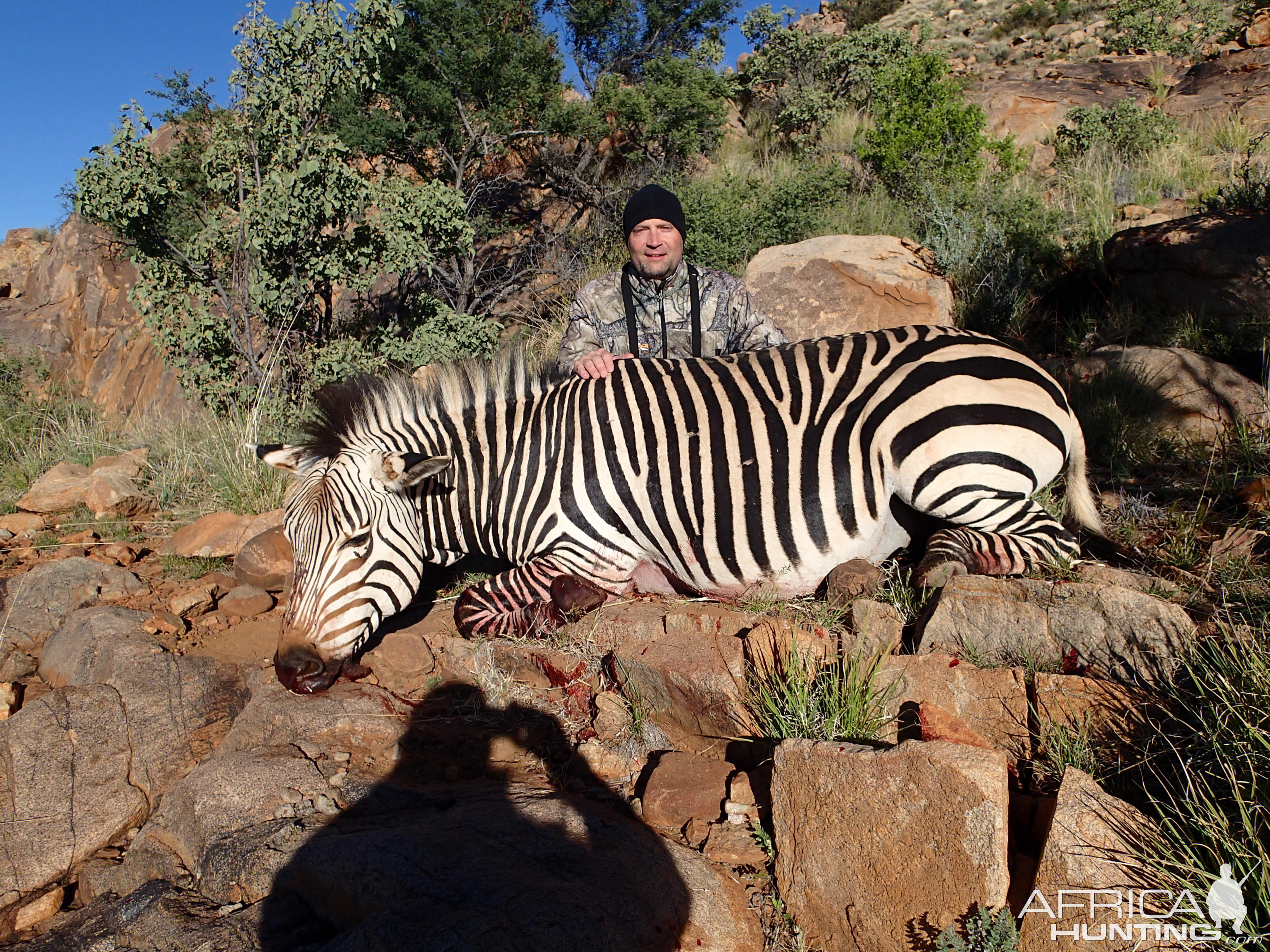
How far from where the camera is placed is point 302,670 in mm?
3197

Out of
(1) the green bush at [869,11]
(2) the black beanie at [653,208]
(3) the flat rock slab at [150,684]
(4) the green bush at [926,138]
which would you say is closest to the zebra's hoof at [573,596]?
(3) the flat rock slab at [150,684]

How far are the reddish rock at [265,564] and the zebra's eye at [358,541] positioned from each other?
4.61 feet

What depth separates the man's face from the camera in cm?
514

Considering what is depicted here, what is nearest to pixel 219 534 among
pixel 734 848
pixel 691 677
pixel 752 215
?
pixel 691 677

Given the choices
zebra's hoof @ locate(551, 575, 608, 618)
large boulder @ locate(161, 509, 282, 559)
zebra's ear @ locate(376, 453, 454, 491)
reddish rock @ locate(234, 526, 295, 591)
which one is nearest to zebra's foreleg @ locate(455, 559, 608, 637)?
zebra's hoof @ locate(551, 575, 608, 618)

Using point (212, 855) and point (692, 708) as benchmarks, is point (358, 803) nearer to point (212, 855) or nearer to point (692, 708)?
point (212, 855)

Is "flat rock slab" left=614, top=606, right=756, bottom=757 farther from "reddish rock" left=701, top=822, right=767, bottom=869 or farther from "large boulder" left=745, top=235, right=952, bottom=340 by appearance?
"large boulder" left=745, top=235, right=952, bottom=340

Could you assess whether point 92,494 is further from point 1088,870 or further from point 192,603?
point 1088,870

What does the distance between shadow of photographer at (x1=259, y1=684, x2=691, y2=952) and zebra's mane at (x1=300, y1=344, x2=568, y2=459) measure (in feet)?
5.59

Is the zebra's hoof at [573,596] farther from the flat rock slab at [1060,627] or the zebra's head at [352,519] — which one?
the flat rock slab at [1060,627]

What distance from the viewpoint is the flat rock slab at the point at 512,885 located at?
183 cm

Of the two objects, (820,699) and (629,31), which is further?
(629,31)

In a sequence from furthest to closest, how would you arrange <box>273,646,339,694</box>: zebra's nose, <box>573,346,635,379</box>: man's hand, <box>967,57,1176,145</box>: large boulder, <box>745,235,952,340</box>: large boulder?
1. <box>967,57,1176,145</box>: large boulder
2. <box>745,235,952,340</box>: large boulder
3. <box>573,346,635,379</box>: man's hand
4. <box>273,646,339,694</box>: zebra's nose

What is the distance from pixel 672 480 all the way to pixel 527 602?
930 mm
